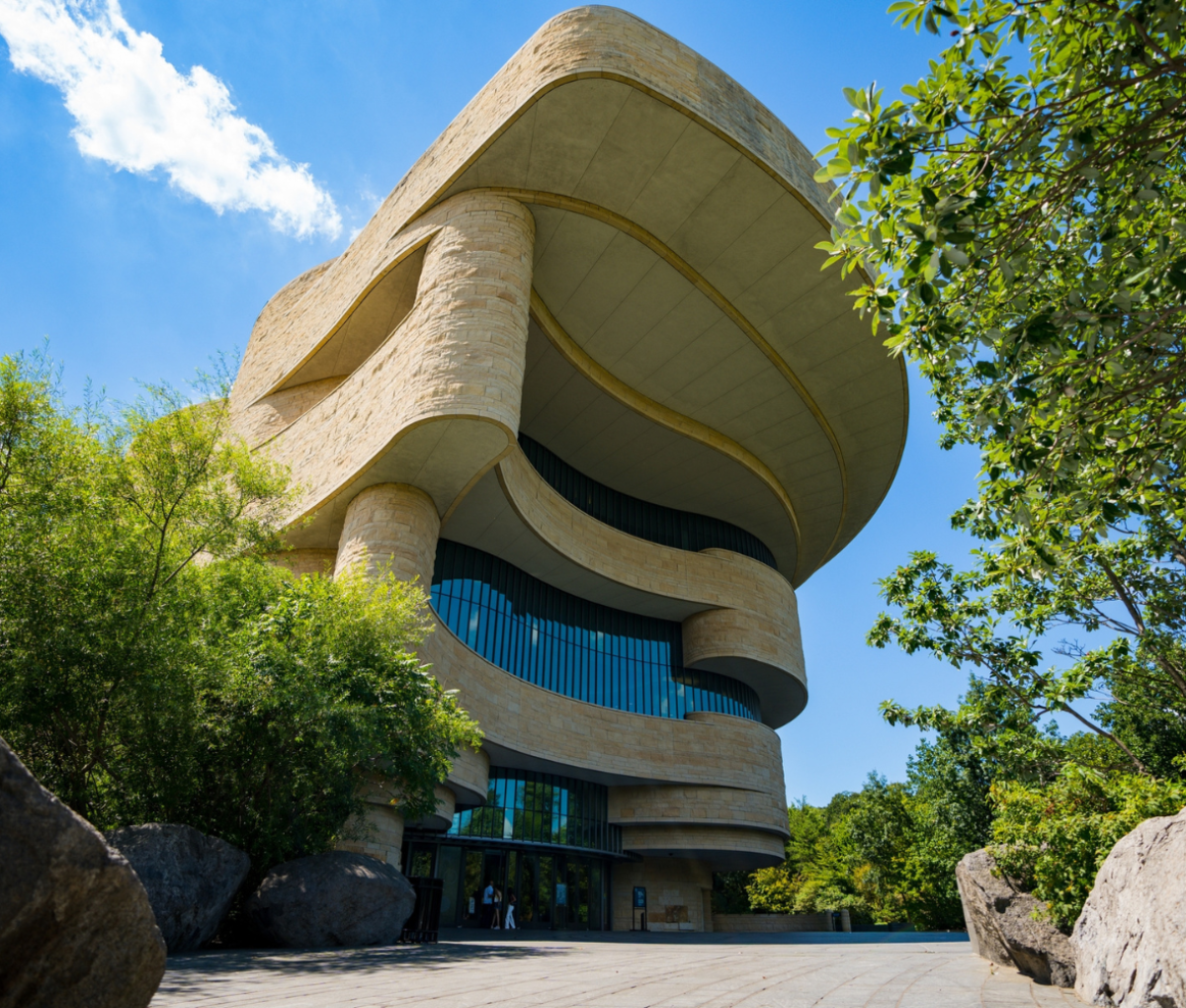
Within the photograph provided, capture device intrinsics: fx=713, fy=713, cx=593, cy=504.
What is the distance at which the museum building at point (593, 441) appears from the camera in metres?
15.5

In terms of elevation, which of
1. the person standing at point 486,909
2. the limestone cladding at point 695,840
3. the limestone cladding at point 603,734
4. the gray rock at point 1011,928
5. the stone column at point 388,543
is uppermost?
the stone column at point 388,543

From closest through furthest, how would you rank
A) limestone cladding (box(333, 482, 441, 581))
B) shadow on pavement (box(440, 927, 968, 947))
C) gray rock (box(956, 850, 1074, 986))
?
gray rock (box(956, 850, 1074, 986)) < shadow on pavement (box(440, 927, 968, 947)) < limestone cladding (box(333, 482, 441, 581))

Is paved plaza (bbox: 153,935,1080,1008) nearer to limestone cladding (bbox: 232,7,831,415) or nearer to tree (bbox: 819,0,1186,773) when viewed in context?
tree (bbox: 819,0,1186,773)

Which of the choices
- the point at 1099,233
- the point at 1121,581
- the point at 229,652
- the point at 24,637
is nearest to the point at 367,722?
the point at 229,652

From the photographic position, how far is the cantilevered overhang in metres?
15.7

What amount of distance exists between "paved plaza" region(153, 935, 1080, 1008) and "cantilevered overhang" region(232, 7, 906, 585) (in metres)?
→ 10.2

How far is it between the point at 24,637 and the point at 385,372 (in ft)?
30.5

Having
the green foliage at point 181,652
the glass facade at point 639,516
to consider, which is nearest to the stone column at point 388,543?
the green foliage at point 181,652

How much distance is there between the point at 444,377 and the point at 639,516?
44.6 feet

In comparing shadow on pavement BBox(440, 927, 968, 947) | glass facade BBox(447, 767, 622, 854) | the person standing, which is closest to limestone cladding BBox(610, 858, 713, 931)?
shadow on pavement BBox(440, 927, 968, 947)

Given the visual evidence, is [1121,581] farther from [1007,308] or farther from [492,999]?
[492,999]

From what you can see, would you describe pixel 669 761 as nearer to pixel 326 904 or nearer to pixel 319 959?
pixel 326 904

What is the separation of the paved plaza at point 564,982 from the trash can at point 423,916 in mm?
1931

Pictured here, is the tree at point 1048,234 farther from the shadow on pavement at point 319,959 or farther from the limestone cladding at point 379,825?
the limestone cladding at point 379,825
